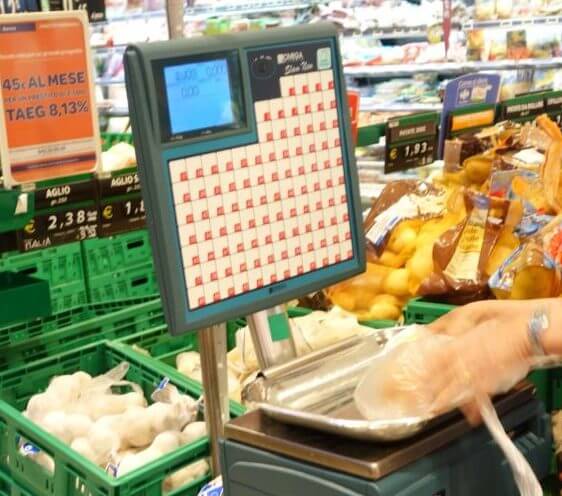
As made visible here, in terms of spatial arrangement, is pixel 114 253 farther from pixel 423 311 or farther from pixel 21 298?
pixel 423 311

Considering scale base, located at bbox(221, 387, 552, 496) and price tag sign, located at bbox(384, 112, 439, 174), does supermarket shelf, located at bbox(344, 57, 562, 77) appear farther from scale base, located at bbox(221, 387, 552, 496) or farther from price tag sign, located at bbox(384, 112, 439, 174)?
scale base, located at bbox(221, 387, 552, 496)

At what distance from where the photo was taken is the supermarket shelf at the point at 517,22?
16.4 ft

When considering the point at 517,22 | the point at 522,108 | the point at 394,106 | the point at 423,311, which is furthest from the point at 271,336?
the point at 394,106

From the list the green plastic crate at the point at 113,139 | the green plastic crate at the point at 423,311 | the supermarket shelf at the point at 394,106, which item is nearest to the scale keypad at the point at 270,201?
the green plastic crate at the point at 423,311

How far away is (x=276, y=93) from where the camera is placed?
1.53 meters

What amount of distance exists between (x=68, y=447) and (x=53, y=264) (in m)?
1.19

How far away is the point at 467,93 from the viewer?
3109 mm

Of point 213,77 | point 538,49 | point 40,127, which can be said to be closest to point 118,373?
point 40,127

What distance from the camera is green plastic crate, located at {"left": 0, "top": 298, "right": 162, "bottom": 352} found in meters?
2.58

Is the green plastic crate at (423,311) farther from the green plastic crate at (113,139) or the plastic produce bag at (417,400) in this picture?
the green plastic crate at (113,139)

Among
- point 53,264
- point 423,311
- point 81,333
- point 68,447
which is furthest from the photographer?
point 53,264

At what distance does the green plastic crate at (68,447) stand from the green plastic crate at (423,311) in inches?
20.8

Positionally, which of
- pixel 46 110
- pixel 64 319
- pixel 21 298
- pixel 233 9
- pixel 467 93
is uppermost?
pixel 233 9

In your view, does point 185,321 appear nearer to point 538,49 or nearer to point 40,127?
point 40,127
